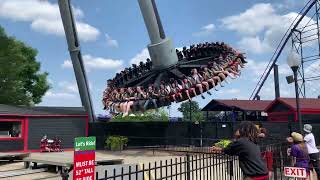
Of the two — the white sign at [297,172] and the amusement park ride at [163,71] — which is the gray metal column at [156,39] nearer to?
the amusement park ride at [163,71]

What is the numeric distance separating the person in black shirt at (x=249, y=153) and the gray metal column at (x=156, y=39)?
2121 cm

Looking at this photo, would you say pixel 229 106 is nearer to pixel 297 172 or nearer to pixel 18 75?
pixel 18 75

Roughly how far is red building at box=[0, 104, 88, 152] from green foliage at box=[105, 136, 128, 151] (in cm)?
292

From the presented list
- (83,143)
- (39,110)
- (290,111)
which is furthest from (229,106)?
(83,143)

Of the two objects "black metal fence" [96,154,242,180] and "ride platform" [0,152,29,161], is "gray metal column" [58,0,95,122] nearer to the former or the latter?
"ride platform" [0,152,29,161]

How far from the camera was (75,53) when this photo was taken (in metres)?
33.1

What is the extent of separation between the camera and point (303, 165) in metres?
9.79

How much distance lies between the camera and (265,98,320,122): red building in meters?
31.9

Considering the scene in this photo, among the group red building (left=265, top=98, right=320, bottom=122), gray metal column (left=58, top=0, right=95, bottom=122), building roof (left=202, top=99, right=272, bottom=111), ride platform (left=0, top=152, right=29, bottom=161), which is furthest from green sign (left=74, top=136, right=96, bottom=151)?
building roof (left=202, top=99, right=272, bottom=111)

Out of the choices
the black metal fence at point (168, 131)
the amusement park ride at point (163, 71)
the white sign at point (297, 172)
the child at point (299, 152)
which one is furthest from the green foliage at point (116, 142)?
the white sign at point (297, 172)

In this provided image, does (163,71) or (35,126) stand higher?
(163,71)

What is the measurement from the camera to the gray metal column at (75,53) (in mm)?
31766

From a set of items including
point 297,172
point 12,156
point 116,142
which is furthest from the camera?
point 116,142

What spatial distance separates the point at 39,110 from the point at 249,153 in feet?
84.4
